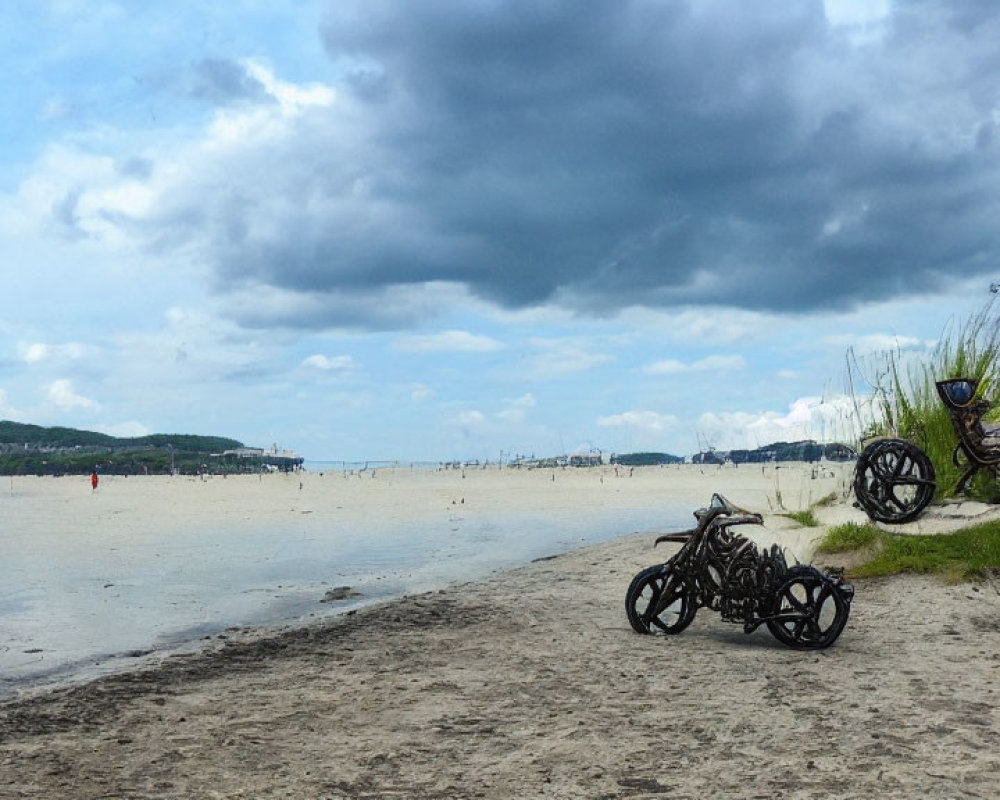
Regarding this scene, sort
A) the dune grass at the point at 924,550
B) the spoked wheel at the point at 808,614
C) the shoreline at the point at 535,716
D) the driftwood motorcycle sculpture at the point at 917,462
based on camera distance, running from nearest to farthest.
→ the shoreline at the point at 535,716 < the spoked wheel at the point at 808,614 < the dune grass at the point at 924,550 < the driftwood motorcycle sculpture at the point at 917,462

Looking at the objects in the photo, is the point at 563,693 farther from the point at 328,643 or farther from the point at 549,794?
the point at 328,643

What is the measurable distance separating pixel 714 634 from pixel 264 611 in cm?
704

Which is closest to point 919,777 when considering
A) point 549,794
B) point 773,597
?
point 549,794

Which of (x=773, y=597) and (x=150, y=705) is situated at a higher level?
(x=773, y=597)

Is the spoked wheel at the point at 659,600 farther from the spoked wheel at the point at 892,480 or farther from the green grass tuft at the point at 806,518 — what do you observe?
the green grass tuft at the point at 806,518

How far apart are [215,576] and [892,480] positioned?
41.1 feet

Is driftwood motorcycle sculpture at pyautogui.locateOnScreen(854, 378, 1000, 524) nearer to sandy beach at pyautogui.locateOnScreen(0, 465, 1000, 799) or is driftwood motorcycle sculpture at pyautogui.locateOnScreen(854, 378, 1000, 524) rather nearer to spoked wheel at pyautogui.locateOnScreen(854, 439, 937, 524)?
spoked wheel at pyautogui.locateOnScreen(854, 439, 937, 524)

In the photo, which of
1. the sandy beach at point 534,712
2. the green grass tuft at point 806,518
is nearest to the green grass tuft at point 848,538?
the green grass tuft at point 806,518

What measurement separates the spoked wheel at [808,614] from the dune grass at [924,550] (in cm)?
431

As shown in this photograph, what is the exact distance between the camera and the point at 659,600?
9289 mm

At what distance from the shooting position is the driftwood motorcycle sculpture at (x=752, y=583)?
28.3 ft

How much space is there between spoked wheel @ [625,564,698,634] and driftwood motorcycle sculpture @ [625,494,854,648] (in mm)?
60

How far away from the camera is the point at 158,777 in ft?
18.0

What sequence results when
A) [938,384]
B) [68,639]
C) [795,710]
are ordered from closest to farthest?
1. [795,710]
2. [68,639]
3. [938,384]
